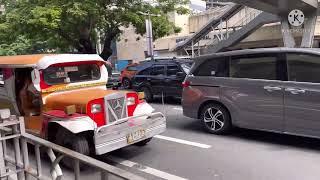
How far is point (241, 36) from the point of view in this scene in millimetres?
22875

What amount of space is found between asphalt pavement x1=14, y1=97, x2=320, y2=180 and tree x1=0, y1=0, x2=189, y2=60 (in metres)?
8.99

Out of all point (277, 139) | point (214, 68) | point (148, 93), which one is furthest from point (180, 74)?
point (277, 139)

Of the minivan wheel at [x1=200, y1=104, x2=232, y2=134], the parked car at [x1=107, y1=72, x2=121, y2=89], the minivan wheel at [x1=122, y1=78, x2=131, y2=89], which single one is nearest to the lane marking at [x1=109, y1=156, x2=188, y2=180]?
the minivan wheel at [x1=200, y1=104, x2=232, y2=134]

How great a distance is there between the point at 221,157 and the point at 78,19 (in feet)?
35.6

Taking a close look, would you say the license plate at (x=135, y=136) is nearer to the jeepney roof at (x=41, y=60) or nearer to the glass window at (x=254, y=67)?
the jeepney roof at (x=41, y=60)

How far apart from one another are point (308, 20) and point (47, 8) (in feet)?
38.6

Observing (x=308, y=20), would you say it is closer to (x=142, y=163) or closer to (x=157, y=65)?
(x=157, y=65)

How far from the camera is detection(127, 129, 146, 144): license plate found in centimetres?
627

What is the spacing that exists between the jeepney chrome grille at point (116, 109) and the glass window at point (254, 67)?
2.48 m

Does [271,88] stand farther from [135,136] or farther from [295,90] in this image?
[135,136]

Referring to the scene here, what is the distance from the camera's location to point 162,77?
42.8 ft

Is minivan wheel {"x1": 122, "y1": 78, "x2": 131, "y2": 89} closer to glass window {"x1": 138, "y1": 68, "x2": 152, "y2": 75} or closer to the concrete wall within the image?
glass window {"x1": 138, "y1": 68, "x2": 152, "y2": 75}

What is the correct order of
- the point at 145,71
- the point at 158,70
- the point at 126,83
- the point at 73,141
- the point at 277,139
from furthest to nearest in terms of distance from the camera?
the point at 126,83, the point at 145,71, the point at 158,70, the point at 277,139, the point at 73,141

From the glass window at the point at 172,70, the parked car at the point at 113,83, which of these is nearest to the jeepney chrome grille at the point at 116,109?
the glass window at the point at 172,70
